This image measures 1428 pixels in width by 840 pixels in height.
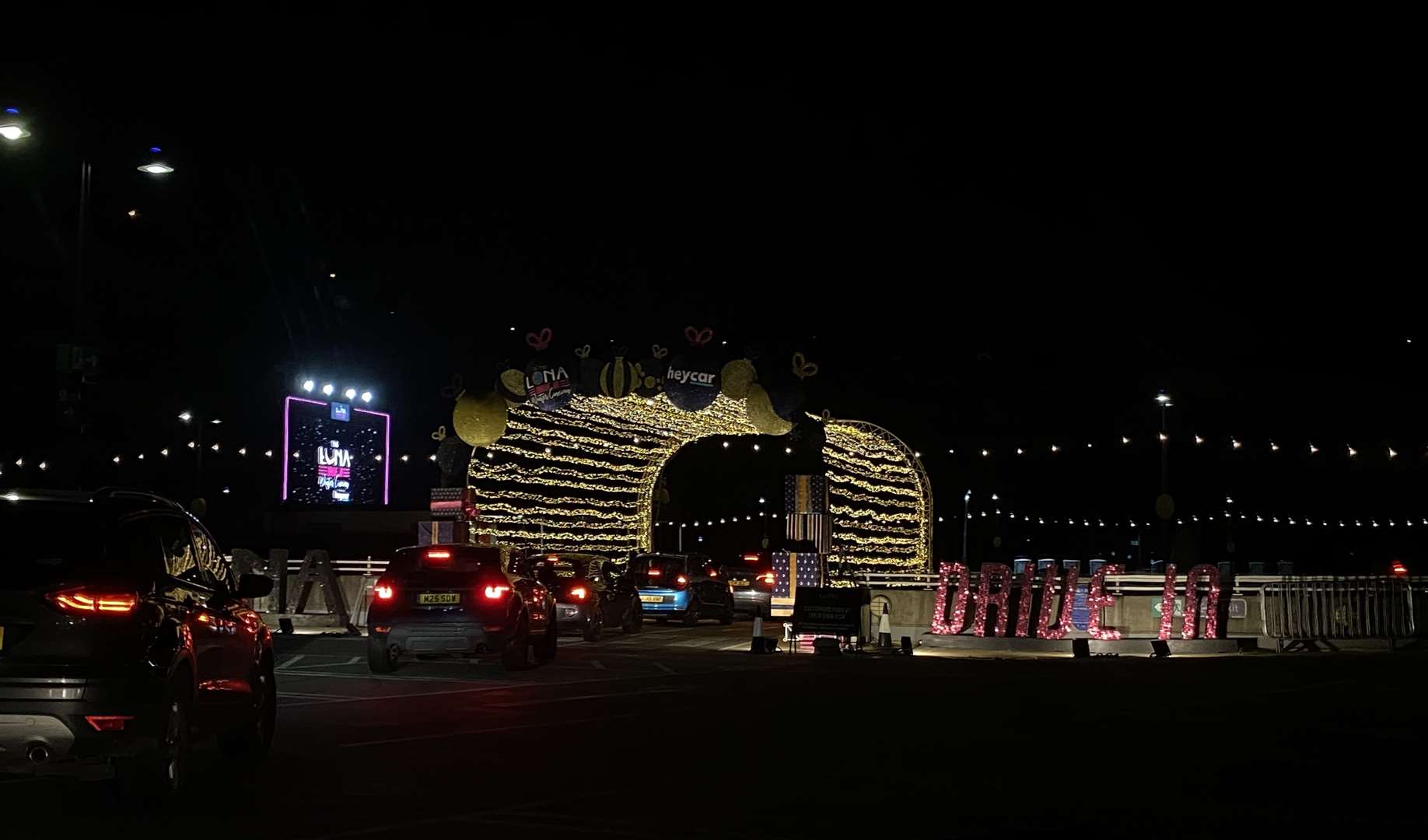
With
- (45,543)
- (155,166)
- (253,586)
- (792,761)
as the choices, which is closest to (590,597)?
(155,166)

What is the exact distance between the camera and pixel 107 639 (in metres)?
8.24

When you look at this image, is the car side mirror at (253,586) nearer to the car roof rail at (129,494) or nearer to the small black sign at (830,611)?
the car roof rail at (129,494)

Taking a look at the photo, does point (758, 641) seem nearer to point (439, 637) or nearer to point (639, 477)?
point (439, 637)

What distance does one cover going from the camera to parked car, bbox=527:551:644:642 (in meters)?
27.1

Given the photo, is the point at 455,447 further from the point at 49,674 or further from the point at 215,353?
the point at 215,353

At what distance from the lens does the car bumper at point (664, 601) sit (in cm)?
3347

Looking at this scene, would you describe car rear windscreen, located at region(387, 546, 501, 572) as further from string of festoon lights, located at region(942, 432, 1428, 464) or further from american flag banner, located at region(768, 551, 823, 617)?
string of festoon lights, located at region(942, 432, 1428, 464)

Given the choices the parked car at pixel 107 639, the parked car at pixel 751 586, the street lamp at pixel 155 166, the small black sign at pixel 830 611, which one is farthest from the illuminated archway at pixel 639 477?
the parked car at pixel 107 639

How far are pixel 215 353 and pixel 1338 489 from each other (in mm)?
52275

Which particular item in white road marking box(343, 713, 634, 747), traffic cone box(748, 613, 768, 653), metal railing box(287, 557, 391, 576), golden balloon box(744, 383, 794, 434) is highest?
golden balloon box(744, 383, 794, 434)

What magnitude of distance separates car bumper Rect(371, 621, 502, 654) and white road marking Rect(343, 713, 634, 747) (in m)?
5.60

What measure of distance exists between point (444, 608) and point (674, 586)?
1378 centimetres

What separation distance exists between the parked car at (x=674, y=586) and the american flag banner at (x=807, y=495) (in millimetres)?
2465

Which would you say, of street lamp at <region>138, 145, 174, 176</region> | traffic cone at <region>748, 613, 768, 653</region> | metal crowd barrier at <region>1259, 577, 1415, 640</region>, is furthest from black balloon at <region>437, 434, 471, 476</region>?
street lamp at <region>138, 145, 174, 176</region>
